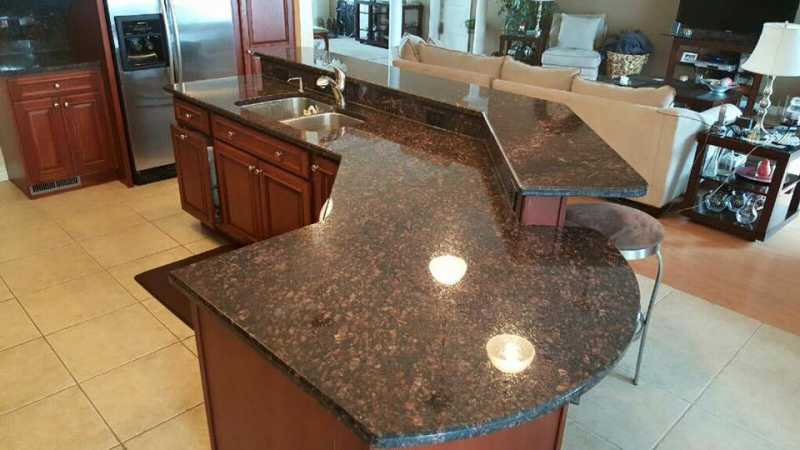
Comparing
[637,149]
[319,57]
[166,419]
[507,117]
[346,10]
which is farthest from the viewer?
[346,10]

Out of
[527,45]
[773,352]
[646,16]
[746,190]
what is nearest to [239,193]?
[773,352]

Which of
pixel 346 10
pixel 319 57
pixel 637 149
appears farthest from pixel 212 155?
pixel 346 10

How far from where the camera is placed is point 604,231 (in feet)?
7.17

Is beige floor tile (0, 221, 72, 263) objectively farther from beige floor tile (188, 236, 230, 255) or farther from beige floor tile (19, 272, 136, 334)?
beige floor tile (188, 236, 230, 255)

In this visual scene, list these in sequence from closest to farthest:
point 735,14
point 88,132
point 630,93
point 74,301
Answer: point 74,301 < point 630,93 < point 88,132 < point 735,14

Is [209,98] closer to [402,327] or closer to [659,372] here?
[402,327]

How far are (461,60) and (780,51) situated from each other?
2.13 metres

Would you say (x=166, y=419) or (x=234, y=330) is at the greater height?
(x=234, y=330)

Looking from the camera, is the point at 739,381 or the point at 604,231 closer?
the point at 604,231

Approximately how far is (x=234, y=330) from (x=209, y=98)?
2.21 metres

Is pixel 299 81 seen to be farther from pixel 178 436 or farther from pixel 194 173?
pixel 178 436

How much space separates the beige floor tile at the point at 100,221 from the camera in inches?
143

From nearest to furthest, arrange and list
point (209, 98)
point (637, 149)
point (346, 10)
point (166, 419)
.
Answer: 1. point (166, 419)
2. point (209, 98)
3. point (637, 149)
4. point (346, 10)

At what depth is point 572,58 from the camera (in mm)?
7547
